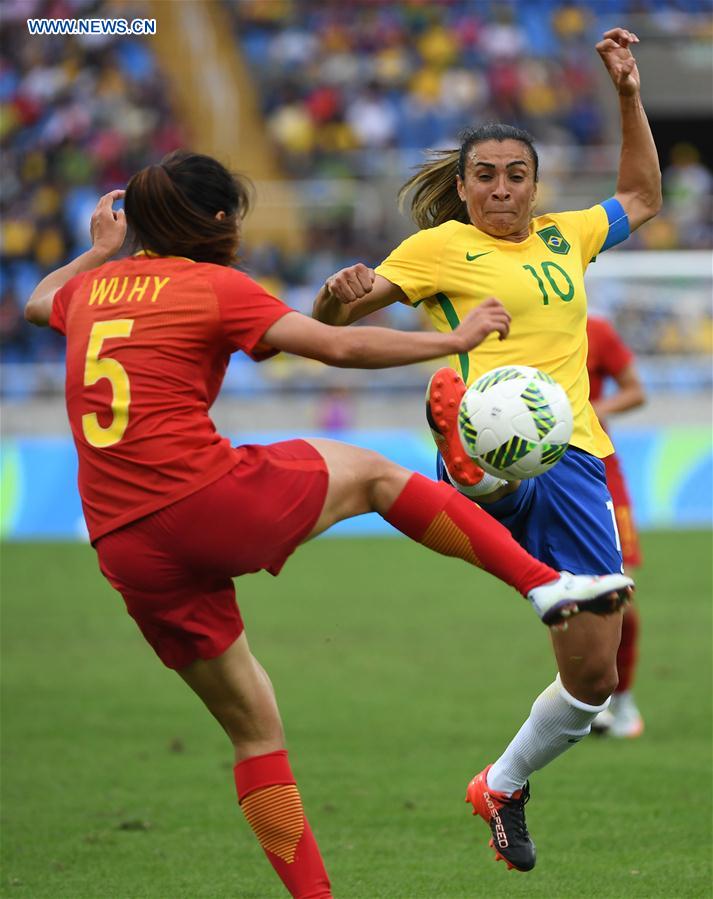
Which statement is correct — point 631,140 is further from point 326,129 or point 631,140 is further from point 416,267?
point 326,129

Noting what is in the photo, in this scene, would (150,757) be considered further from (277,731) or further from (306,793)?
(277,731)

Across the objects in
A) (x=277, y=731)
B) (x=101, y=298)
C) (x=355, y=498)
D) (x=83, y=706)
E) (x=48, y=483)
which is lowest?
(x=48, y=483)

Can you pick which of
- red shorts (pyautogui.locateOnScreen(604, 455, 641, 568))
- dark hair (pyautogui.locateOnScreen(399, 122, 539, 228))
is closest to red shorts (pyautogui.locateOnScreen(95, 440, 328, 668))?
dark hair (pyautogui.locateOnScreen(399, 122, 539, 228))

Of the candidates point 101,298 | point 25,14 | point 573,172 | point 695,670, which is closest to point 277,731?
point 101,298

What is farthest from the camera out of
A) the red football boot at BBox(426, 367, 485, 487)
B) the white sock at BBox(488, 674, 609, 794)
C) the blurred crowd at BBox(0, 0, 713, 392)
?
the blurred crowd at BBox(0, 0, 713, 392)

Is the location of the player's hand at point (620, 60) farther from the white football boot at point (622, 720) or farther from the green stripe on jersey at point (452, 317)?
the white football boot at point (622, 720)

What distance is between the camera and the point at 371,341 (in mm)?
4270

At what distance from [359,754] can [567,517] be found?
10.5ft

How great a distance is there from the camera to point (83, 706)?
945cm

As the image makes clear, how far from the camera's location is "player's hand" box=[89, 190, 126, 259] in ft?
17.0

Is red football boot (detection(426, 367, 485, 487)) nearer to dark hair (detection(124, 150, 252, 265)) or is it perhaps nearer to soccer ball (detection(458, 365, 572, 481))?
soccer ball (detection(458, 365, 572, 481))

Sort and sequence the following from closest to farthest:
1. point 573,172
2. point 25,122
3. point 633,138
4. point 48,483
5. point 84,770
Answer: point 633,138 → point 84,770 → point 48,483 → point 573,172 → point 25,122

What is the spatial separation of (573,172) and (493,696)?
1519cm

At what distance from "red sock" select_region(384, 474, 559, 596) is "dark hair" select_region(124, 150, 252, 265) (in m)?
0.93
